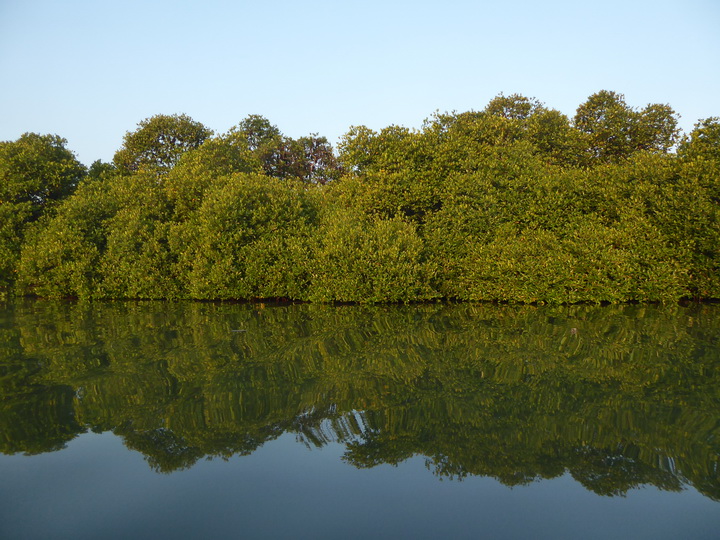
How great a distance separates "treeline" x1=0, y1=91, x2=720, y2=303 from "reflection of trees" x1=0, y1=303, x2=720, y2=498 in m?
4.67

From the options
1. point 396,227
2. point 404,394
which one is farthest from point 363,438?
point 396,227

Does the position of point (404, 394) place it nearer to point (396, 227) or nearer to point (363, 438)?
point (363, 438)

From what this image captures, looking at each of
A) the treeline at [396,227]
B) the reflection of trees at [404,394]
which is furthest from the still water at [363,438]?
the treeline at [396,227]

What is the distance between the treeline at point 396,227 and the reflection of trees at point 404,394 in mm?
4671

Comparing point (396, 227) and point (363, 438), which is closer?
point (363, 438)

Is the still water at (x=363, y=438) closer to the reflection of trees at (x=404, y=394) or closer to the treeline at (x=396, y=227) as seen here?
the reflection of trees at (x=404, y=394)

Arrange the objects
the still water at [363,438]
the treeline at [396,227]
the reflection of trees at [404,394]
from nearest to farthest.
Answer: the still water at [363,438]
the reflection of trees at [404,394]
the treeline at [396,227]

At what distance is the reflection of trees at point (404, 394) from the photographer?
19.5ft

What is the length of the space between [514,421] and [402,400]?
1738mm

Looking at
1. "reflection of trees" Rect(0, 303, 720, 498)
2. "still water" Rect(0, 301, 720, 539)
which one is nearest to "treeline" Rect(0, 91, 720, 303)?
"reflection of trees" Rect(0, 303, 720, 498)

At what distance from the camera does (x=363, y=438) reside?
6.47m

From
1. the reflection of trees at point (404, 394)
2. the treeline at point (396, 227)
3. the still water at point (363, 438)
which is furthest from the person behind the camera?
the treeline at point (396, 227)

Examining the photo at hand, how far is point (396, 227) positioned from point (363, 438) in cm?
1443

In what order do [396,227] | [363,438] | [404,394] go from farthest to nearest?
[396,227] < [404,394] < [363,438]
